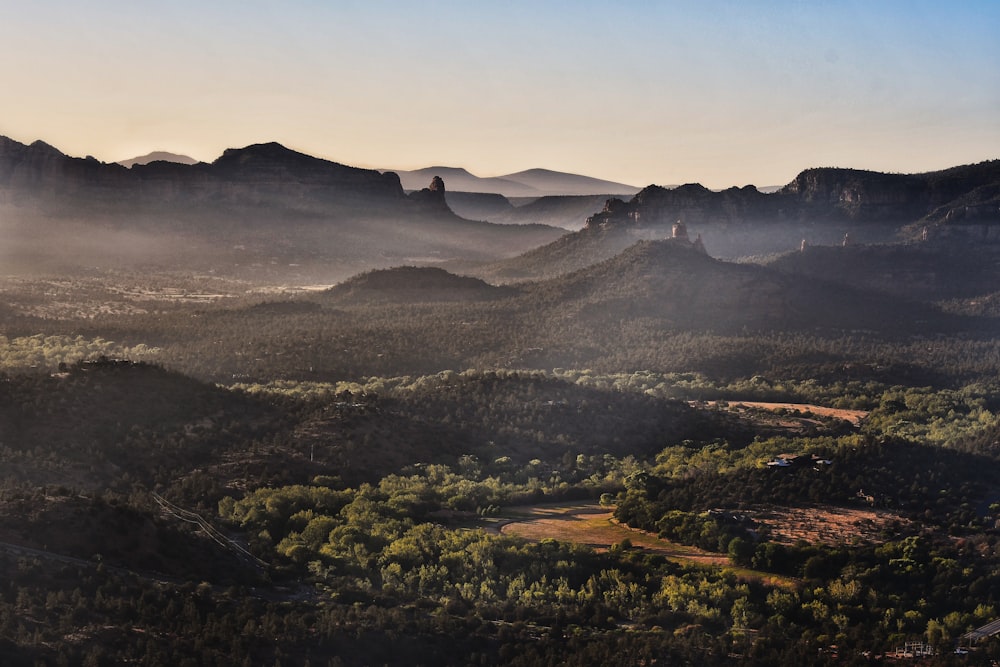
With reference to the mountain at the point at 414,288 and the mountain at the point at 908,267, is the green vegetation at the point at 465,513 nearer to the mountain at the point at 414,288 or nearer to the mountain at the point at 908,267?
the mountain at the point at 414,288

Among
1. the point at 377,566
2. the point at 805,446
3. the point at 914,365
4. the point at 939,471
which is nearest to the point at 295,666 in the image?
the point at 377,566

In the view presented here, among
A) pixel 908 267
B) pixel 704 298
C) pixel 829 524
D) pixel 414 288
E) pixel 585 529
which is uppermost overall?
pixel 908 267

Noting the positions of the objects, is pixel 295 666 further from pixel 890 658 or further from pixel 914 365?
pixel 914 365

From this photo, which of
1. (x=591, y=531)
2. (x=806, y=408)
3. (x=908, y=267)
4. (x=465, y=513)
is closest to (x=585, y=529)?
(x=591, y=531)

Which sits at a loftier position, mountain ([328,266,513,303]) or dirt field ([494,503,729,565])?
mountain ([328,266,513,303])

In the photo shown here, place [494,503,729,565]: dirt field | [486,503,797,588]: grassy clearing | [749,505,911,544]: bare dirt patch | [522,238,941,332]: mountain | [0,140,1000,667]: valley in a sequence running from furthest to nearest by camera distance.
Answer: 1. [522,238,941,332]: mountain
2. [749,505,911,544]: bare dirt patch
3. [494,503,729,565]: dirt field
4. [486,503,797,588]: grassy clearing
5. [0,140,1000,667]: valley

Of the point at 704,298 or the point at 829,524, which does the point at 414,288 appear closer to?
the point at 704,298

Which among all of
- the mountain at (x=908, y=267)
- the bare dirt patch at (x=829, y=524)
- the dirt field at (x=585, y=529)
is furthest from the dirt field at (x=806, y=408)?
the mountain at (x=908, y=267)

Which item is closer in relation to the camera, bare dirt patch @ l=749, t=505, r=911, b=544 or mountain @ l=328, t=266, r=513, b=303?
bare dirt patch @ l=749, t=505, r=911, b=544

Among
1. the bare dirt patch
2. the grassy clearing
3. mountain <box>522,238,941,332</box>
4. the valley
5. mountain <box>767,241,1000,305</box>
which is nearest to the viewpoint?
the valley

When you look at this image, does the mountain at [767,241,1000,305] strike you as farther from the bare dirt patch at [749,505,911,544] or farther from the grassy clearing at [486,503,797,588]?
the bare dirt patch at [749,505,911,544]

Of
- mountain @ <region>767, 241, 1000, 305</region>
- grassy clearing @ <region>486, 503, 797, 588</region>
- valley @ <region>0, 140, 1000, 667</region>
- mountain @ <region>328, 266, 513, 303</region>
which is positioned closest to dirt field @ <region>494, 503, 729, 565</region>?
grassy clearing @ <region>486, 503, 797, 588</region>
